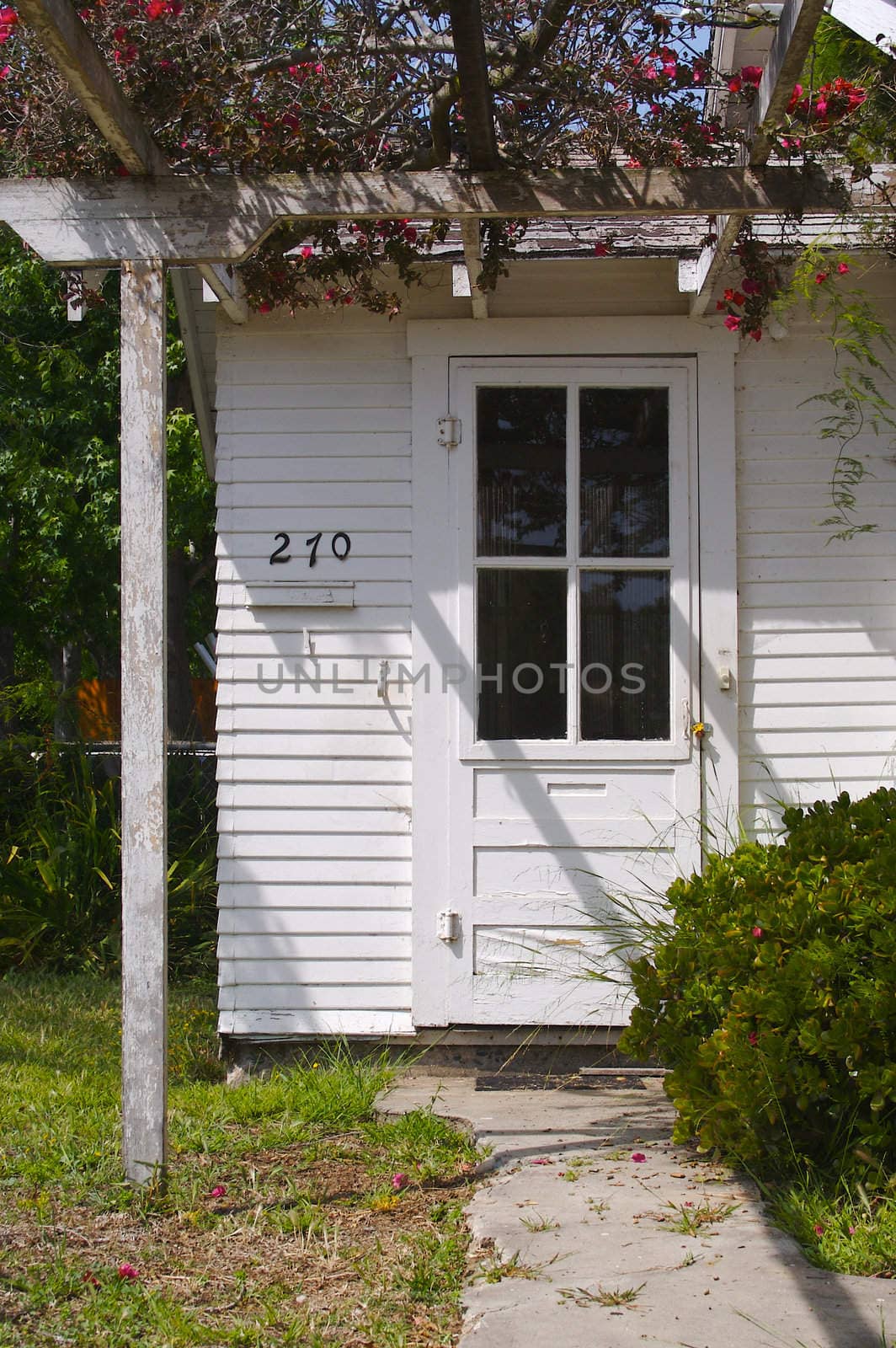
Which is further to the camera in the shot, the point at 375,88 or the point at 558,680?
the point at 558,680

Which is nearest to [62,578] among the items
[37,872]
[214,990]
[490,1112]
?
[37,872]

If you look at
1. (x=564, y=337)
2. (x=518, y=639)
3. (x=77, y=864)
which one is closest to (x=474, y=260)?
(x=564, y=337)

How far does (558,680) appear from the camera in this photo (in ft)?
15.2

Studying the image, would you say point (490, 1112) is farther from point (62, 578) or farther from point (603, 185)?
point (62, 578)

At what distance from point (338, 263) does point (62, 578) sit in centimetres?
1014

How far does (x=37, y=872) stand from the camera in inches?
265

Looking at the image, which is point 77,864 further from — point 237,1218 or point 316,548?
point 237,1218

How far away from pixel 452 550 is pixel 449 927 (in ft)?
4.78

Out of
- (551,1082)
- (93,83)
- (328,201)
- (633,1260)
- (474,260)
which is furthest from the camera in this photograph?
(551,1082)

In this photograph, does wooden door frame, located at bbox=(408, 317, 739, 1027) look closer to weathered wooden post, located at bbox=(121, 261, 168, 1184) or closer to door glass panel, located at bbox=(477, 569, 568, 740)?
door glass panel, located at bbox=(477, 569, 568, 740)

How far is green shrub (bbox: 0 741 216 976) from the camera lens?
638 centimetres

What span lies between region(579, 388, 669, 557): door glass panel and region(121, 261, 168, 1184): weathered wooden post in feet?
5.91

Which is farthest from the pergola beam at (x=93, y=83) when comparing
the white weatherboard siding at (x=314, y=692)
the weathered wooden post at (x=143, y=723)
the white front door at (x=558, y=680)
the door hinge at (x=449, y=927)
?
the door hinge at (x=449, y=927)

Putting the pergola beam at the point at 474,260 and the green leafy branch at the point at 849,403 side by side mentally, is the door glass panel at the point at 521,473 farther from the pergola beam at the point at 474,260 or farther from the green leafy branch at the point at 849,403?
the green leafy branch at the point at 849,403
